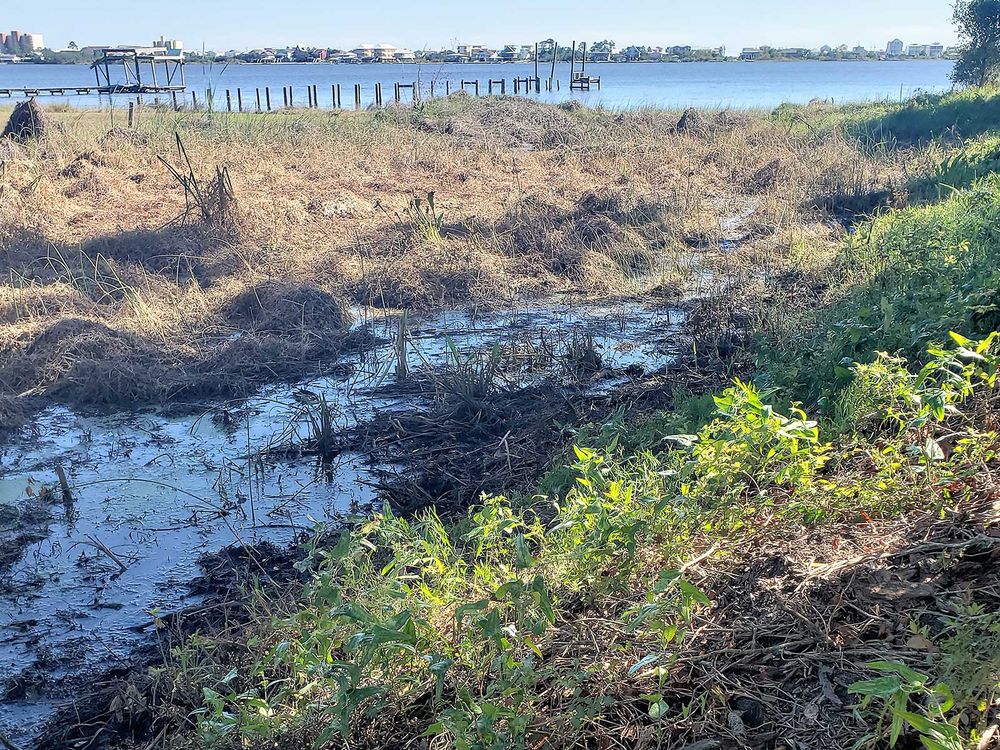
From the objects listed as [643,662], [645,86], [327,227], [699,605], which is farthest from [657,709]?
[645,86]

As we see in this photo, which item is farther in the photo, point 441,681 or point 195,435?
point 195,435

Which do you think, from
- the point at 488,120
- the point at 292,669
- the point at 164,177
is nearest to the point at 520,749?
the point at 292,669

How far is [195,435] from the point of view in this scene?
6.63 meters

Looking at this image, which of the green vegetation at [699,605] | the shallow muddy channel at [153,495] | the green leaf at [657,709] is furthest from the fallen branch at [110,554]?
the green leaf at [657,709]

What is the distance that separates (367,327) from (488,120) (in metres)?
17.3

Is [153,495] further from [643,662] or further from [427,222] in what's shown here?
[427,222]

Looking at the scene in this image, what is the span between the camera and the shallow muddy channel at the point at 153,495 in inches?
165

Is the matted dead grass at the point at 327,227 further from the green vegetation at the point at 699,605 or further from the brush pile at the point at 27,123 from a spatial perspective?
the green vegetation at the point at 699,605

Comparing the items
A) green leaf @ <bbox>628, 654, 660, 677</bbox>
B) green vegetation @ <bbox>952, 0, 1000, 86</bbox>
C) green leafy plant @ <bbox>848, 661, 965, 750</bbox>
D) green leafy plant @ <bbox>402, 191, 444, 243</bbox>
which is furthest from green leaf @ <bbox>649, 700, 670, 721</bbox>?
green vegetation @ <bbox>952, 0, 1000, 86</bbox>

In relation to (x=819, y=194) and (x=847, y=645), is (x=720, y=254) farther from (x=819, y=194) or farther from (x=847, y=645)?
(x=847, y=645)

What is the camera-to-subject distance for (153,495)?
222 inches

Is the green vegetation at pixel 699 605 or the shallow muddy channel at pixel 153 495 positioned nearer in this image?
the green vegetation at pixel 699 605

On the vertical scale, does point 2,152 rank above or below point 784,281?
above

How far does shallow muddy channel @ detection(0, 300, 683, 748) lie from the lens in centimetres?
418
